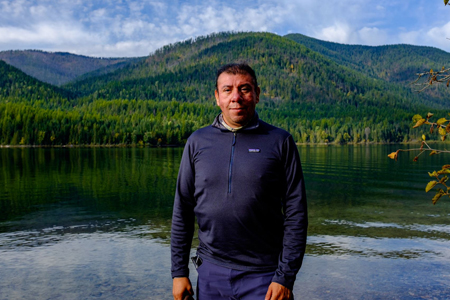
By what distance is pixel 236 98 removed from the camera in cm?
447

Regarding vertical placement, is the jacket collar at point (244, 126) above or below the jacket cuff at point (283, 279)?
above

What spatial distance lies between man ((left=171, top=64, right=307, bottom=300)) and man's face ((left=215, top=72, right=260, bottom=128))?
0.03 feet

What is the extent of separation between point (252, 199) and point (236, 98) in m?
1.01

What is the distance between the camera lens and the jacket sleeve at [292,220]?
166 inches

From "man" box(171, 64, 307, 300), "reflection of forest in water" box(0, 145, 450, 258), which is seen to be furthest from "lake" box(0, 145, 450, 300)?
"man" box(171, 64, 307, 300)

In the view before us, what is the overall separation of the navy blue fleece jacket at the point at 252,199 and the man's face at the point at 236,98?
111 mm

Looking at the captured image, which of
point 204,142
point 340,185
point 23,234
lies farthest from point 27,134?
point 204,142

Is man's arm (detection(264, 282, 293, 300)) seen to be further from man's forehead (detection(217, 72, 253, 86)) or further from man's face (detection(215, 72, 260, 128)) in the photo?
man's forehead (detection(217, 72, 253, 86))

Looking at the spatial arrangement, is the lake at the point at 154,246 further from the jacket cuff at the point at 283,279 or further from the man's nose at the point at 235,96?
the man's nose at the point at 235,96

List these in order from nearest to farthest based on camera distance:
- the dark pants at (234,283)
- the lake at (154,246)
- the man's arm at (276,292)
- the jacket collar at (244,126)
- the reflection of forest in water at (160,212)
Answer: the man's arm at (276,292)
the dark pants at (234,283)
the jacket collar at (244,126)
the lake at (154,246)
the reflection of forest in water at (160,212)

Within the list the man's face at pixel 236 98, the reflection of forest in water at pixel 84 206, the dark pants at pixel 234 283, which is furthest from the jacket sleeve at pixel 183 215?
the reflection of forest in water at pixel 84 206

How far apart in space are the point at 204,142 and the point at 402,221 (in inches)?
697

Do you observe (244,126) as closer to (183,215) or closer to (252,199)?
(252,199)

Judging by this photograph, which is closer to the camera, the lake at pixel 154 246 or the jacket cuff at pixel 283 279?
the jacket cuff at pixel 283 279
